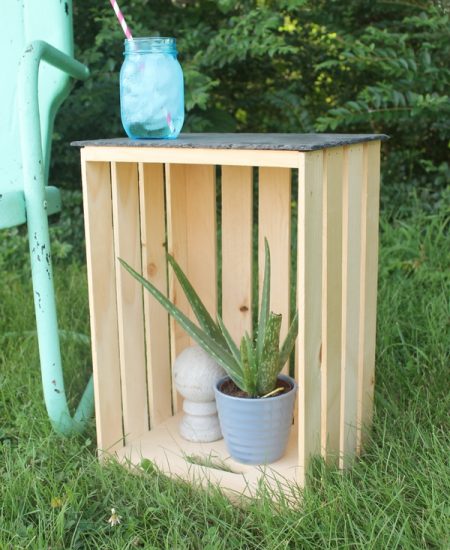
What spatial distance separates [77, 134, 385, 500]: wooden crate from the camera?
1.20 m

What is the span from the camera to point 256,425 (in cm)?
135

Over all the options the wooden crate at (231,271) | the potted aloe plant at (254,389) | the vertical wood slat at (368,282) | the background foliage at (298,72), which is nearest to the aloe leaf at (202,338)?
the potted aloe plant at (254,389)

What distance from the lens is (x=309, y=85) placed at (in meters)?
2.83

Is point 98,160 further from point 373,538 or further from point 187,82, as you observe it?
point 187,82

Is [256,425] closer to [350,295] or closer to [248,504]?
[248,504]

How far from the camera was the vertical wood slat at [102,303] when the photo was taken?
137 centimetres

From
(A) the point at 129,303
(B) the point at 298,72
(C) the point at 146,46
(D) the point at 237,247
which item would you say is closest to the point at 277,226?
(D) the point at 237,247

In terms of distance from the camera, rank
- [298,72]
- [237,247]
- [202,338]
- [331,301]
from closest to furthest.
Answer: [331,301]
[202,338]
[237,247]
[298,72]

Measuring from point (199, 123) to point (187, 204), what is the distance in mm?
1012

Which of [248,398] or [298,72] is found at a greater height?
[298,72]

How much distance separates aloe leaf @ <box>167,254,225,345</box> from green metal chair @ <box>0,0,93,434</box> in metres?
0.23

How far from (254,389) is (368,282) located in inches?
11.0

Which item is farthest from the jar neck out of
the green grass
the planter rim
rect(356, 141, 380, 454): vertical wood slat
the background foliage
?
the background foliage

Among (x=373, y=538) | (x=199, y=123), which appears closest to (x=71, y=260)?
(x=199, y=123)
